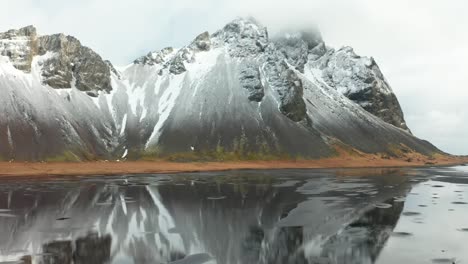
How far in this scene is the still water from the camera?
27.8 m

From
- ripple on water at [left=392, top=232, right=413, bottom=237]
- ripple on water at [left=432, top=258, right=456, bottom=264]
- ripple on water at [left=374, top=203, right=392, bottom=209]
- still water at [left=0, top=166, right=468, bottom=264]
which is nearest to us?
ripple on water at [left=432, top=258, right=456, bottom=264]

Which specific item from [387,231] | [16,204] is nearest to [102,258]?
[387,231]

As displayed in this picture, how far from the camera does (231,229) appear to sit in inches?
1446

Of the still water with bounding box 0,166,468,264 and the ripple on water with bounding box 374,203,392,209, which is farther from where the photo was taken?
the ripple on water with bounding box 374,203,392,209

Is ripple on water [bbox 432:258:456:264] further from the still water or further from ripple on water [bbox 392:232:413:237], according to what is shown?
ripple on water [bbox 392:232:413:237]

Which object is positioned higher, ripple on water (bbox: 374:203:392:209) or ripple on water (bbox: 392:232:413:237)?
ripple on water (bbox: 374:203:392:209)

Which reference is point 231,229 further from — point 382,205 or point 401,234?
point 382,205

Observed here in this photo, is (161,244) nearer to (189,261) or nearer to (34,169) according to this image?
(189,261)

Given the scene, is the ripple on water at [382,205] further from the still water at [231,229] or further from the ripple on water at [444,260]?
the ripple on water at [444,260]

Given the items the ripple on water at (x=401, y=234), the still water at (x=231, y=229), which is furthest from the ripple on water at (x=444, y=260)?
the ripple on water at (x=401, y=234)

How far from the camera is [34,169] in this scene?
425 ft

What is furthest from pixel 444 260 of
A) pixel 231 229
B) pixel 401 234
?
pixel 231 229

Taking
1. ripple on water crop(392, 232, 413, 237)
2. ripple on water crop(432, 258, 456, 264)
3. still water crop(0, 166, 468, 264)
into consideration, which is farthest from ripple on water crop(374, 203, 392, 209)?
ripple on water crop(432, 258, 456, 264)

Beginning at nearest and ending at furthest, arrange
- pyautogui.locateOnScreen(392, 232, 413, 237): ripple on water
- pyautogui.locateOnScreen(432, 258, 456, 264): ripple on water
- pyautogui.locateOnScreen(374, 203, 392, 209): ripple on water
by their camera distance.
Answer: pyautogui.locateOnScreen(432, 258, 456, 264): ripple on water, pyautogui.locateOnScreen(392, 232, 413, 237): ripple on water, pyautogui.locateOnScreen(374, 203, 392, 209): ripple on water
